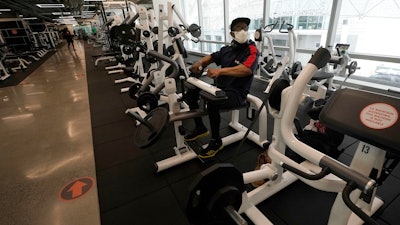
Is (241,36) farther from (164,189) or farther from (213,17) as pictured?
(213,17)

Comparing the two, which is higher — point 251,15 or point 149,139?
point 251,15

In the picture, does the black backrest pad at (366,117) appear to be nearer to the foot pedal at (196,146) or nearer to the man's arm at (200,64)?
the foot pedal at (196,146)

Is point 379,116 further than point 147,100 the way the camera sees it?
No

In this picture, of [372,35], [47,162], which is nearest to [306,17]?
[372,35]

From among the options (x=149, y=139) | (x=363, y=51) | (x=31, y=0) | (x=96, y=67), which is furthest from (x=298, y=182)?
(x=31, y=0)

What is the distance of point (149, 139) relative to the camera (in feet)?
5.28

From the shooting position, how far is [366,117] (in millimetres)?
768

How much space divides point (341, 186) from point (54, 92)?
5.81 meters

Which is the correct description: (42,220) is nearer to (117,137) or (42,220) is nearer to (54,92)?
(117,137)

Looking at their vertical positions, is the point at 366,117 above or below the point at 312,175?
above

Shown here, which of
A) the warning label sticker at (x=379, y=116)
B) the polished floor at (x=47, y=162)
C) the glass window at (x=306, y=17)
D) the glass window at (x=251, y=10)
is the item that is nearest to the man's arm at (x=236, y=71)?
the warning label sticker at (x=379, y=116)

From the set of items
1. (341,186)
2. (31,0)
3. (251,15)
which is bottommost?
(341,186)

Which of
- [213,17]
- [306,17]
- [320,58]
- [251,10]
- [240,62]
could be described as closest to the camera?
[320,58]

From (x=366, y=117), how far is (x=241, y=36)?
4.99ft
